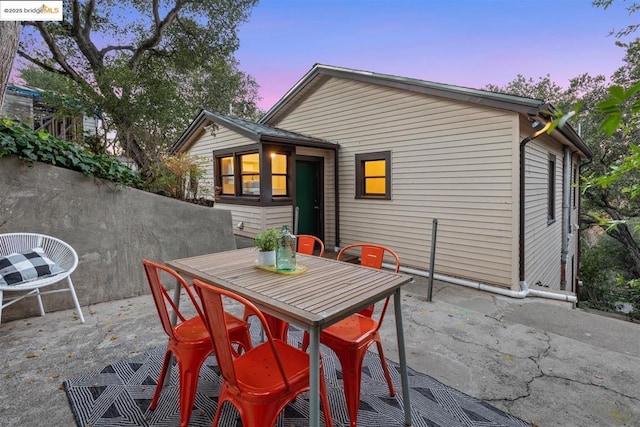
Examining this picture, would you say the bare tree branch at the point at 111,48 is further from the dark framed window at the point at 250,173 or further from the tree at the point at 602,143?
the tree at the point at 602,143

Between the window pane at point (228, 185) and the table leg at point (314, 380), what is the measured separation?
6283 mm

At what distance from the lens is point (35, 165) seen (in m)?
3.60

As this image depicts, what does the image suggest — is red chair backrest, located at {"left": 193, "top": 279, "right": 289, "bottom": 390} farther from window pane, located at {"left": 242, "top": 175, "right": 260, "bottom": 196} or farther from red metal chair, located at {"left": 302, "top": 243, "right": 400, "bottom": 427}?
window pane, located at {"left": 242, "top": 175, "right": 260, "bottom": 196}

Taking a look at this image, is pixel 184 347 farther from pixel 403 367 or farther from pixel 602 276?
pixel 602 276

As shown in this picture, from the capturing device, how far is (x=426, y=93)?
5.42 meters

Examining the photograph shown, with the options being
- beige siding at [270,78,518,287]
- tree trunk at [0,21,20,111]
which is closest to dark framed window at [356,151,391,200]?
beige siding at [270,78,518,287]

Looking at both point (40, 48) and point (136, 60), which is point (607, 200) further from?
point (40, 48)

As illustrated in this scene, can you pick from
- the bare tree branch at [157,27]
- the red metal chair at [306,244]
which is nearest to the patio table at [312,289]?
the red metal chair at [306,244]

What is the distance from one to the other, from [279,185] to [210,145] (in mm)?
2520

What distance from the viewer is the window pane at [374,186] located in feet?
21.1

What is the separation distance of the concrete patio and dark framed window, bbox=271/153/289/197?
10.6ft

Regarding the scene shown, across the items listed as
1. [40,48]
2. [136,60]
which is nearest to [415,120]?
[136,60]

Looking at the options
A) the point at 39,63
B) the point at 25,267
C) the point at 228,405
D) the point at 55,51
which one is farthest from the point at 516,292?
the point at 39,63

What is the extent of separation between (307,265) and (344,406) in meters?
0.98
